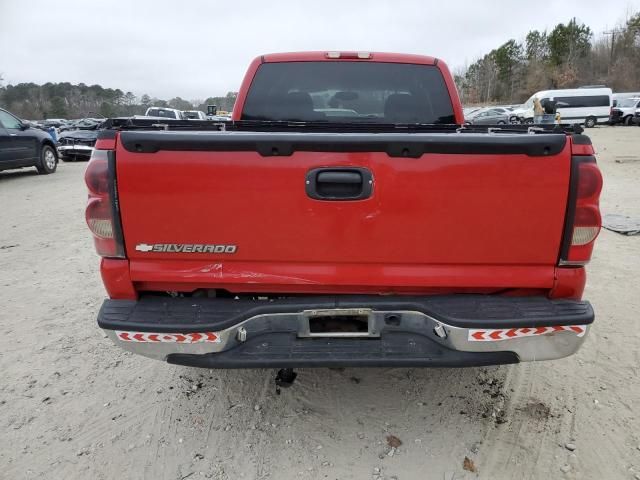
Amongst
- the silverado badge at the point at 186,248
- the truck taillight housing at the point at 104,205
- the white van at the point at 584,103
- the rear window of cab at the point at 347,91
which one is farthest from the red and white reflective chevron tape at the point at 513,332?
the white van at the point at 584,103

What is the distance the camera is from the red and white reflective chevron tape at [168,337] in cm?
215

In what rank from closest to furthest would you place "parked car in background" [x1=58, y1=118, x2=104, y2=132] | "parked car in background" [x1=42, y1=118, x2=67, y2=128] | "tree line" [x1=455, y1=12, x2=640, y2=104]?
"parked car in background" [x1=58, y1=118, x2=104, y2=132], "parked car in background" [x1=42, y1=118, x2=67, y2=128], "tree line" [x1=455, y1=12, x2=640, y2=104]

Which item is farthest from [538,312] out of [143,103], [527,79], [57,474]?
[527,79]

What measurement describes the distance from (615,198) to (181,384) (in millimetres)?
9061

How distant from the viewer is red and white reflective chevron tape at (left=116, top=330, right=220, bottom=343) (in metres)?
2.15

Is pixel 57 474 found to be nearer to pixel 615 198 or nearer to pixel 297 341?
pixel 297 341

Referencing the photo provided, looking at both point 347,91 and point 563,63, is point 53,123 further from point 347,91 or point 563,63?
point 563,63

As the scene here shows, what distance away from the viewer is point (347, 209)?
2.12 m

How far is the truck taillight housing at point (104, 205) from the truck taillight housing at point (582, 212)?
2.11 m

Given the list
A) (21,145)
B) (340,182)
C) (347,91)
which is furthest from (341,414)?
(21,145)

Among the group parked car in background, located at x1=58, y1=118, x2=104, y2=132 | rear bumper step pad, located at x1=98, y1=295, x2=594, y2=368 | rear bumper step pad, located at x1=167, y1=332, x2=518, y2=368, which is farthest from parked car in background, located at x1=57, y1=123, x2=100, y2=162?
rear bumper step pad, located at x1=167, y1=332, x2=518, y2=368

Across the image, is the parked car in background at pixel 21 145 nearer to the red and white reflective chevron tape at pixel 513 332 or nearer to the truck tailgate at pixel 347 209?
the truck tailgate at pixel 347 209

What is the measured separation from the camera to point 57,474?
2338mm

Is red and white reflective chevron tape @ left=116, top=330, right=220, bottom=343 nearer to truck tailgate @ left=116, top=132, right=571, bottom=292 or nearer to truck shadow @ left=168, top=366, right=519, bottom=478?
truck tailgate @ left=116, top=132, right=571, bottom=292
